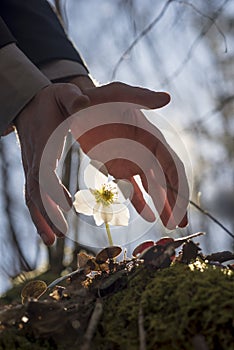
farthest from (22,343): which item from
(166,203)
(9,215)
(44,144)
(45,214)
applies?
(9,215)

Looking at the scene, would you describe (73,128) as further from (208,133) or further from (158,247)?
(208,133)

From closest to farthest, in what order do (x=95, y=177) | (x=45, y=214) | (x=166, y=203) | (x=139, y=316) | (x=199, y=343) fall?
(x=199, y=343)
(x=139, y=316)
(x=45, y=214)
(x=166, y=203)
(x=95, y=177)

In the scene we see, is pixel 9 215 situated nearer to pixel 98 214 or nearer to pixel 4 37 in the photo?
pixel 98 214

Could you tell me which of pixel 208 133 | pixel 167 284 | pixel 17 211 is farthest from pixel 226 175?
pixel 167 284

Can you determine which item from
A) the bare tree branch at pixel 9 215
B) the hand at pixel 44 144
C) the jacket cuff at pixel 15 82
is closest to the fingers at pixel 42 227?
the hand at pixel 44 144

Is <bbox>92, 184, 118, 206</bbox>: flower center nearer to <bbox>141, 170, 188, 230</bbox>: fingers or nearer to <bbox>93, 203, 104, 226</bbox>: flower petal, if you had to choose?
<bbox>93, 203, 104, 226</bbox>: flower petal

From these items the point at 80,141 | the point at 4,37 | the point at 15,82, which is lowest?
the point at 80,141

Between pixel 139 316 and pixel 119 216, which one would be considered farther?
pixel 119 216

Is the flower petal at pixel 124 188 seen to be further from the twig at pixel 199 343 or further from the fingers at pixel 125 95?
the twig at pixel 199 343
